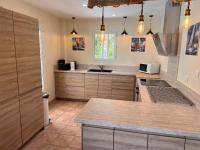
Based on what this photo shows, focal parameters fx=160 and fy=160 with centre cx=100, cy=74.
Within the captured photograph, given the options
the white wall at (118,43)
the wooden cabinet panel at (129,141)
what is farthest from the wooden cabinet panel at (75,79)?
the wooden cabinet panel at (129,141)

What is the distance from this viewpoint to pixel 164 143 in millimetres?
1466

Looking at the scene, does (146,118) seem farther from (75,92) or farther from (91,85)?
(75,92)

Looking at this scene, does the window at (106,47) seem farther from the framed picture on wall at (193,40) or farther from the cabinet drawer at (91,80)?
the framed picture on wall at (193,40)

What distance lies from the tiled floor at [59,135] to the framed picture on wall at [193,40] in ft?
7.23

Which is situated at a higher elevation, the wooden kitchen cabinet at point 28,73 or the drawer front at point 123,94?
the wooden kitchen cabinet at point 28,73

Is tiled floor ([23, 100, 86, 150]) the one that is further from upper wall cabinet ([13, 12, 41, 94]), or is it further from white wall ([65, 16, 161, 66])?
white wall ([65, 16, 161, 66])

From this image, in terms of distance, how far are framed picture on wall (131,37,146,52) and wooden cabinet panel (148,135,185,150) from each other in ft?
11.7

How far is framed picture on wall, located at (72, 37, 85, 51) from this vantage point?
5.03 m

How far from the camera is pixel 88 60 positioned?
5.11m

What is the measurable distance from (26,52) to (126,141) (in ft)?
6.37

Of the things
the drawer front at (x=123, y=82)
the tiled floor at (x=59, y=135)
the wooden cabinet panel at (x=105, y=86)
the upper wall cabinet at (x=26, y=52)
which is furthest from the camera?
the wooden cabinet panel at (x=105, y=86)

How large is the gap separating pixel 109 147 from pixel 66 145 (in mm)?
1266

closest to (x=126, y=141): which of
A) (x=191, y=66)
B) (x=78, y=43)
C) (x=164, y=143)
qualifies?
(x=164, y=143)

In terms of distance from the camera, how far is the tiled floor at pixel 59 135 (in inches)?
102
